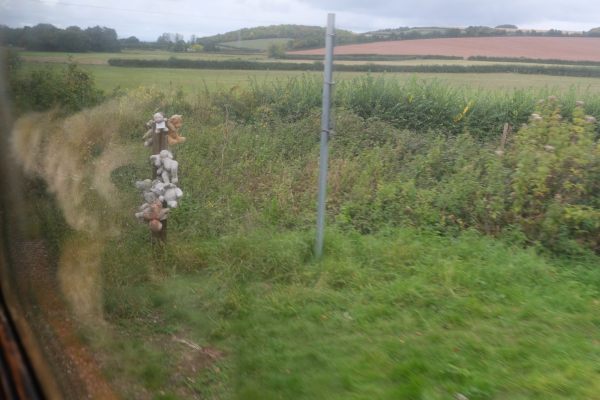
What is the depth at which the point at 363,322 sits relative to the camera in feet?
16.5

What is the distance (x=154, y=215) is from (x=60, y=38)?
1982mm

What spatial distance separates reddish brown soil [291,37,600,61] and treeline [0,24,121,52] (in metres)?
5.62

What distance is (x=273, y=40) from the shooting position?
432 inches

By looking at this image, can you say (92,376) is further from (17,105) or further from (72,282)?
(17,105)

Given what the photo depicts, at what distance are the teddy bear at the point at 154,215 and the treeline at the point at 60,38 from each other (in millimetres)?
1688

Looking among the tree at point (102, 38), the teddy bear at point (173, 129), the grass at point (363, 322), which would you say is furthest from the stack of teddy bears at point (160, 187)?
the tree at point (102, 38)

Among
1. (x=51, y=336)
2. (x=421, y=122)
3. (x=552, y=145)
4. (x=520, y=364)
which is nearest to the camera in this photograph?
(x=51, y=336)

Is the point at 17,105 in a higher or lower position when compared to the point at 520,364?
higher

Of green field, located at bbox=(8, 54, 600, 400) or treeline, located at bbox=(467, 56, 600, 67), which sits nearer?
green field, located at bbox=(8, 54, 600, 400)

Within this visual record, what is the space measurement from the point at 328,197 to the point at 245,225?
1582 millimetres

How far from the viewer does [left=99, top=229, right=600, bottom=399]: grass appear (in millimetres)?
4129

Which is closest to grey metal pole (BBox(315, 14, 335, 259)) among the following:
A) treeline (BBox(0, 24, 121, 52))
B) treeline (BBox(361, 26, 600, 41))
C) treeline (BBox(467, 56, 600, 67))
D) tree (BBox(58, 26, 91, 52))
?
treeline (BBox(0, 24, 121, 52))

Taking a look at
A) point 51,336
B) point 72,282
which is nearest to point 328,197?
point 72,282

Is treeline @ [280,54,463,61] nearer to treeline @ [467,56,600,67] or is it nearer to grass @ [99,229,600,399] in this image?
A: treeline @ [467,56,600,67]
